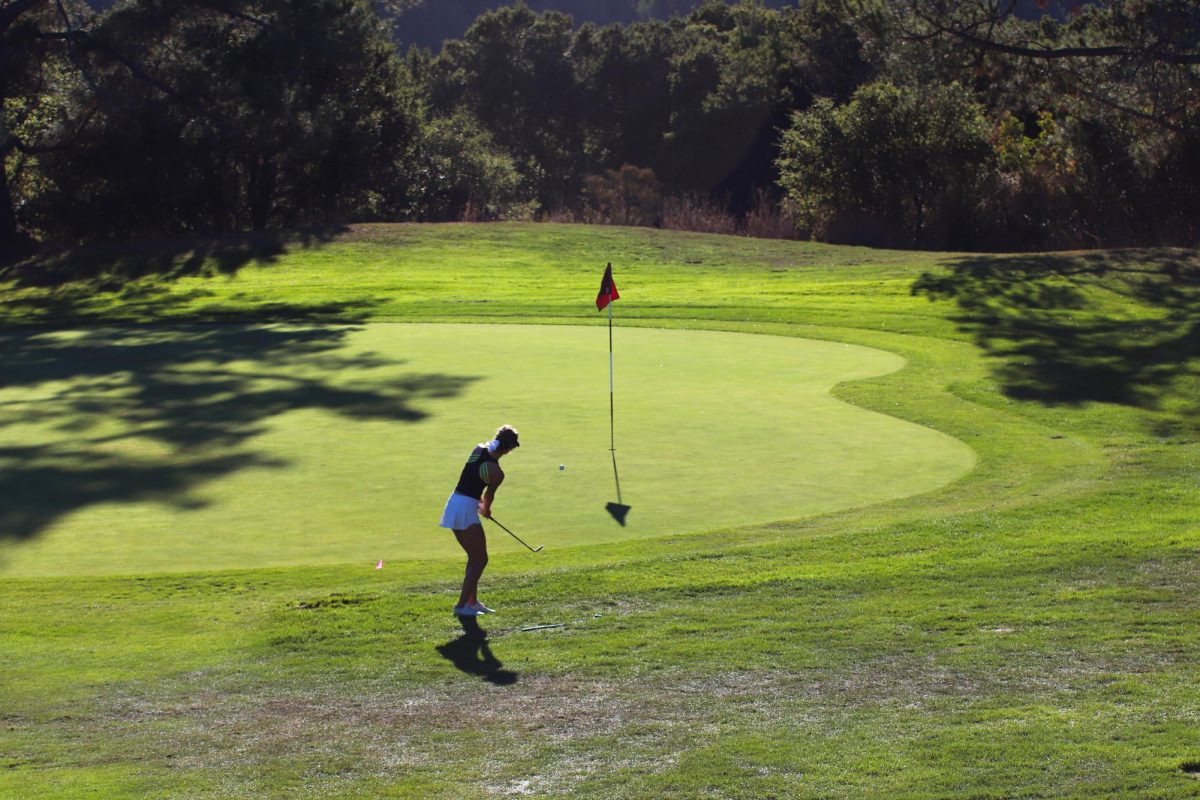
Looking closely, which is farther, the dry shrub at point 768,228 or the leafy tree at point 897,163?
the dry shrub at point 768,228

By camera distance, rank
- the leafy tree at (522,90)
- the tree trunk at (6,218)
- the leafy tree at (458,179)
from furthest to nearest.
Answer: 1. the leafy tree at (522,90)
2. the leafy tree at (458,179)
3. the tree trunk at (6,218)

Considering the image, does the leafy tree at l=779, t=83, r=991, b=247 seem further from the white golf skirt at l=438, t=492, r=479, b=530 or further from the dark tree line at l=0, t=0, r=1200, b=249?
the white golf skirt at l=438, t=492, r=479, b=530

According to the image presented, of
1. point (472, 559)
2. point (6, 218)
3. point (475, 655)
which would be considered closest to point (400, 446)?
point (472, 559)

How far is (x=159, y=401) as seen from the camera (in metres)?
16.1

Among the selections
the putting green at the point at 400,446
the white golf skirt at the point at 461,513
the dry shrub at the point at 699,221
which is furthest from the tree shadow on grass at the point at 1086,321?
the dry shrub at the point at 699,221

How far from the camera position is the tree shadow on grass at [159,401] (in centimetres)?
1209

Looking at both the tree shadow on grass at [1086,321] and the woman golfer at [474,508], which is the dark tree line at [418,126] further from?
the woman golfer at [474,508]

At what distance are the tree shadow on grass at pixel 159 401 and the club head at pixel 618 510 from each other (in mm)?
3215

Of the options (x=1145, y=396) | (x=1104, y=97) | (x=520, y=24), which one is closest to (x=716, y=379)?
(x=1145, y=396)

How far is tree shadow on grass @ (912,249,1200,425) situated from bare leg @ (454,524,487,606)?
9.44 meters

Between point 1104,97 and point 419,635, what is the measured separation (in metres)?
25.8

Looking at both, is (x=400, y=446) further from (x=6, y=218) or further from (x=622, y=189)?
(x=622, y=189)

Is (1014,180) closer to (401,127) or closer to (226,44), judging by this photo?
(401,127)

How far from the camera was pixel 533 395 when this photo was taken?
15.7 m
